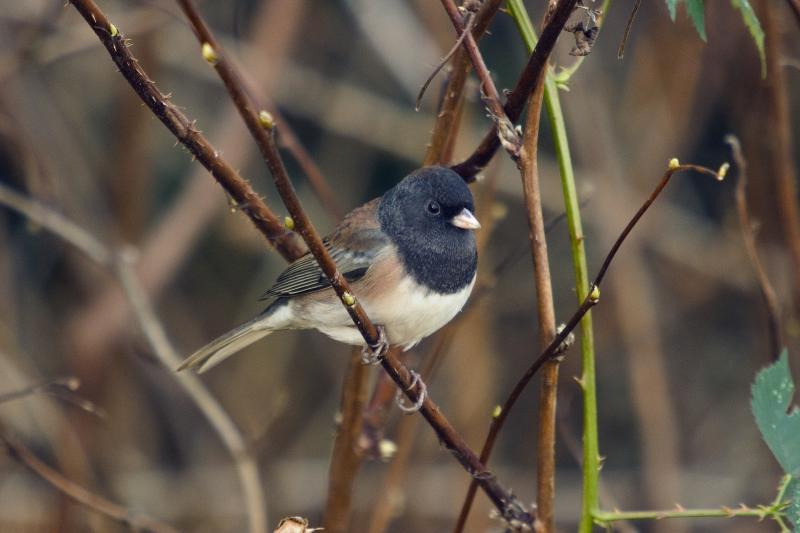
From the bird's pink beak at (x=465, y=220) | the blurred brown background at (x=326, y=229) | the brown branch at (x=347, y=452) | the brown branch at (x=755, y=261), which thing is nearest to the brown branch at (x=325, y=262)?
the brown branch at (x=347, y=452)

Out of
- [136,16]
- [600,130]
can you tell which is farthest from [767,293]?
[136,16]

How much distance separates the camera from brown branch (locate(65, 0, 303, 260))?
1224 millimetres

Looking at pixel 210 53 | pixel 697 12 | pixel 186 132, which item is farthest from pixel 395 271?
pixel 210 53

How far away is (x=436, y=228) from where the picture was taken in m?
2.08

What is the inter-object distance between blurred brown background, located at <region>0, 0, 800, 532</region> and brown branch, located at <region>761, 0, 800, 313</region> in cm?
48

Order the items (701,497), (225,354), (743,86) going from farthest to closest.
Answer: (701,497), (743,86), (225,354)

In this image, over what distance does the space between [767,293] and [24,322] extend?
3.12 metres

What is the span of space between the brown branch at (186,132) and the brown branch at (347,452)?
0.30 meters

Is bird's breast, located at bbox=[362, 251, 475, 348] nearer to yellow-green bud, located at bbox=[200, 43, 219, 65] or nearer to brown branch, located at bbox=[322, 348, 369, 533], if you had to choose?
brown branch, located at bbox=[322, 348, 369, 533]

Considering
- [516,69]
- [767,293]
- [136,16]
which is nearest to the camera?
[767,293]

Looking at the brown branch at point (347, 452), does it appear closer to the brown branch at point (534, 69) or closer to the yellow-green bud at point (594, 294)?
the brown branch at point (534, 69)

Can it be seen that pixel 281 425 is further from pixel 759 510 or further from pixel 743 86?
pixel 759 510

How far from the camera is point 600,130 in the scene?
3.49 metres

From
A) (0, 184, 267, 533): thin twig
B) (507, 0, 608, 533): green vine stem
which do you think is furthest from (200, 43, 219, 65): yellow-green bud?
(0, 184, 267, 533): thin twig
